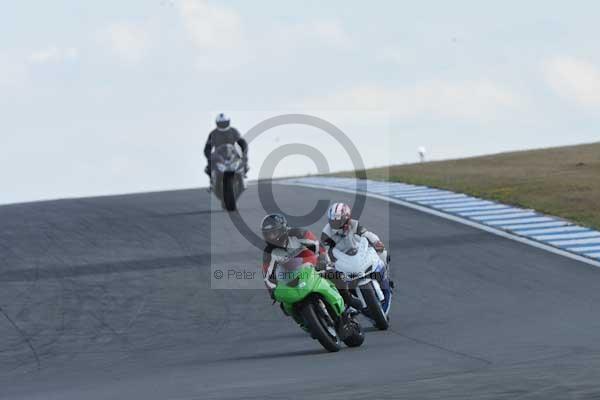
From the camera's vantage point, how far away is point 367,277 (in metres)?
14.1

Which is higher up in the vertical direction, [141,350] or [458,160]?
[458,160]

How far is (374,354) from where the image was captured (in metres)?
12.3

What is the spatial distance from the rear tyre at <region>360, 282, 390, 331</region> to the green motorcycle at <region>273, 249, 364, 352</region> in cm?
117

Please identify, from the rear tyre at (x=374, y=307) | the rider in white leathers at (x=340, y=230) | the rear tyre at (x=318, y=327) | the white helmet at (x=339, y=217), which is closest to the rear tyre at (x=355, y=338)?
the rear tyre at (x=318, y=327)

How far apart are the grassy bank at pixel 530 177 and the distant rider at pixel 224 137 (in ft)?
19.6

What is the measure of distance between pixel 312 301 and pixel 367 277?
184 cm

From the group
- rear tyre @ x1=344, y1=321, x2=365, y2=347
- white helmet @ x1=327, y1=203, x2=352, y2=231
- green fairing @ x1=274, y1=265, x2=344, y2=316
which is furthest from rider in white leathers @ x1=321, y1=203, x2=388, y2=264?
green fairing @ x1=274, y1=265, x2=344, y2=316

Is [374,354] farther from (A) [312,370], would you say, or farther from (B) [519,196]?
(B) [519,196]

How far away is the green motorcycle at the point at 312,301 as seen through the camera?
1238 cm

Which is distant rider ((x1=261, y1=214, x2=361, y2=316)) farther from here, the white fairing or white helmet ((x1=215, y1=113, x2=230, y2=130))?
white helmet ((x1=215, y1=113, x2=230, y2=130))

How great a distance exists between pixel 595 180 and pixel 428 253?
1038 cm

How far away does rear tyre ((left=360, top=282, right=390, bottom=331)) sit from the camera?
1409 centimetres

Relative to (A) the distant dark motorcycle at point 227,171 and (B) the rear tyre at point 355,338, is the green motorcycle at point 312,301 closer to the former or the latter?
(B) the rear tyre at point 355,338

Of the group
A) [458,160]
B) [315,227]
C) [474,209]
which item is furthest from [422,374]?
[458,160]
